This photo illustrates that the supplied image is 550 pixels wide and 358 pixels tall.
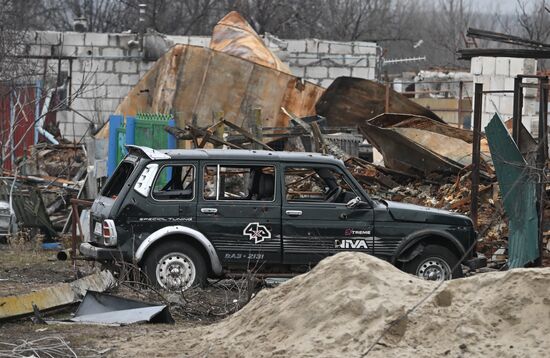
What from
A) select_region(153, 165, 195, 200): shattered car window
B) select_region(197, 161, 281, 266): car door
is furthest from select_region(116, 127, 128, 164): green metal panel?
select_region(197, 161, 281, 266): car door

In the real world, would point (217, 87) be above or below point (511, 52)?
below

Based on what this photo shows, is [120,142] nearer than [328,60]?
Yes

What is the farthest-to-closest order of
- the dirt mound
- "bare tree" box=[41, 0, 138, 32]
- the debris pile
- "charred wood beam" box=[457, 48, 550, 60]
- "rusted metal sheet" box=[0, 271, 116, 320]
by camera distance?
1. "bare tree" box=[41, 0, 138, 32]
2. the debris pile
3. "charred wood beam" box=[457, 48, 550, 60]
4. "rusted metal sheet" box=[0, 271, 116, 320]
5. the dirt mound

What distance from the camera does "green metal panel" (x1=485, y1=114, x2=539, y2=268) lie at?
41.5ft

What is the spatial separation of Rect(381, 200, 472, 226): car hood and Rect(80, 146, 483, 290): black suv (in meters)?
0.01

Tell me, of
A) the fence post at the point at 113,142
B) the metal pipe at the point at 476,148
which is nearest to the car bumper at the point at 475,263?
the metal pipe at the point at 476,148

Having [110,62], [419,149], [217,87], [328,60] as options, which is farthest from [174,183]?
[328,60]

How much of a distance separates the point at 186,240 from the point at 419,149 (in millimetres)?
5928

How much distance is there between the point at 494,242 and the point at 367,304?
7.19 metres

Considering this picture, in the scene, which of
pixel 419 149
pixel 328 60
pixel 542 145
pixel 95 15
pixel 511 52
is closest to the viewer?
pixel 542 145

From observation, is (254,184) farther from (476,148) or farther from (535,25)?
(535,25)

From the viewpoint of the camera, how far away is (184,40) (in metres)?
30.5

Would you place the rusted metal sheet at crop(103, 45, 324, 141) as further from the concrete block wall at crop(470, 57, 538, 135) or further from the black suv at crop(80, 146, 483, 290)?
the black suv at crop(80, 146, 483, 290)

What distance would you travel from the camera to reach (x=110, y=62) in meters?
28.0
